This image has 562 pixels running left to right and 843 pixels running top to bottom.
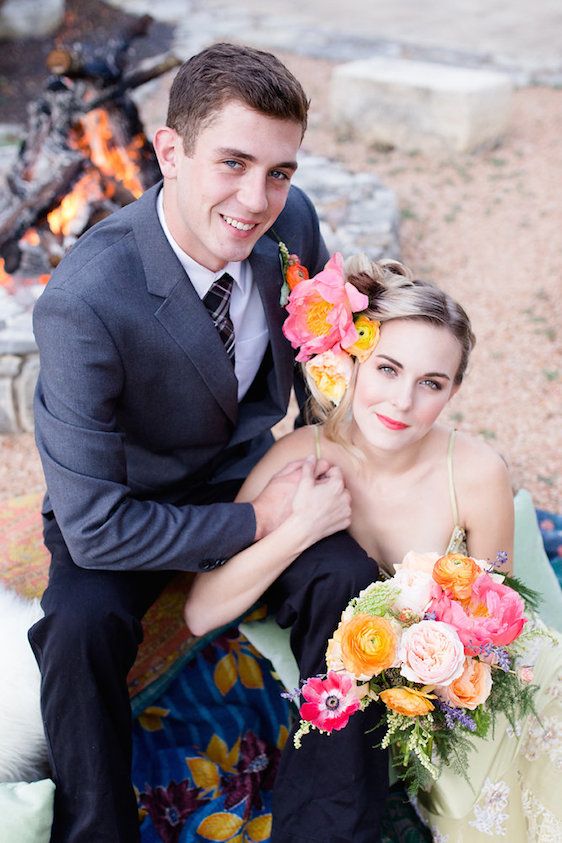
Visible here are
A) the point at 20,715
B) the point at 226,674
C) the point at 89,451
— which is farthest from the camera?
the point at 226,674

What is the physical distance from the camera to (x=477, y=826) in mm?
2719

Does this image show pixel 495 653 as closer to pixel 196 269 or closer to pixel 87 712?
pixel 87 712

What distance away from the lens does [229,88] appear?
2.52m

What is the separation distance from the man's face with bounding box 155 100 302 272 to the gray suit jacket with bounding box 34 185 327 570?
0.35 feet

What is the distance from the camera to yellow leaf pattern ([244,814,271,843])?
9.75ft

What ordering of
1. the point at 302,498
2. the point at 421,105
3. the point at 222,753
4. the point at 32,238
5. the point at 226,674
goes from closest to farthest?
the point at 302,498, the point at 222,753, the point at 226,674, the point at 32,238, the point at 421,105

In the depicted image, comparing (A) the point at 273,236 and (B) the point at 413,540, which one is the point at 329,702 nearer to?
(B) the point at 413,540

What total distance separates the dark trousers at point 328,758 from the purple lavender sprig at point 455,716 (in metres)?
0.29

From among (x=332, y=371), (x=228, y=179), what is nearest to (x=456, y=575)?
Result: (x=332, y=371)

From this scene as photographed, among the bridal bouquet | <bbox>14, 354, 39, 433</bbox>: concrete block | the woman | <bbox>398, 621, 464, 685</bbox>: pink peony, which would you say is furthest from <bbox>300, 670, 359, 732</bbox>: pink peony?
<bbox>14, 354, 39, 433</bbox>: concrete block

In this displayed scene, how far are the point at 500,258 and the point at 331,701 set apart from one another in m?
5.32

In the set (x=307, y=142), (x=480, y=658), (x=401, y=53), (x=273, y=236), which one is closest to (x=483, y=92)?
(x=307, y=142)

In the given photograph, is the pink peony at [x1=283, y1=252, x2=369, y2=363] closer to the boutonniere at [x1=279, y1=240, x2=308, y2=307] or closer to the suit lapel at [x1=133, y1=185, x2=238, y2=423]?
the boutonniere at [x1=279, y1=240, x2=308, y2=307]

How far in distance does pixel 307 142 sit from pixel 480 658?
7.61m
